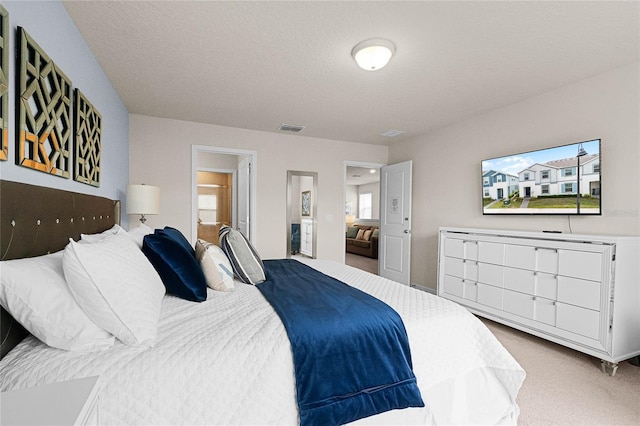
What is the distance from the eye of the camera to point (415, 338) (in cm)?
142

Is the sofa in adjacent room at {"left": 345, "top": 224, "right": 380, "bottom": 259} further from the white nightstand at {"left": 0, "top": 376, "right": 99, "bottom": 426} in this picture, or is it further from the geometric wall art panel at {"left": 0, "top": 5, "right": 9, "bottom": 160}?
the white nightstand at {"left": 0, "top": 376, "right": 99, "bottom": 426}

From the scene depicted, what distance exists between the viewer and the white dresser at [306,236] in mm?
4992

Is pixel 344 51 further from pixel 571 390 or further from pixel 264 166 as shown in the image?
pixel 571 390

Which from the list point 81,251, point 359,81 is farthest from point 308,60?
point 81,251

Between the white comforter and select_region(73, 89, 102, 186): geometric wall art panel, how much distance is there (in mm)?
1219

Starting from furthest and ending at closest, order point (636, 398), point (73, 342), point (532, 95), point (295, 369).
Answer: point (532, 95)
point (636, 398)
point (295, 369)
point (73, 342)

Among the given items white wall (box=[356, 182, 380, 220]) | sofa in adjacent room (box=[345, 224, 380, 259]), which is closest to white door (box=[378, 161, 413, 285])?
sofa in adjacent room (box=[345, 224, 380, 259])

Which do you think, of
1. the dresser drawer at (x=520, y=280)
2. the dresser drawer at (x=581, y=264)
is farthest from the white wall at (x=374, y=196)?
the dresser drawer at (x=581, y=264)

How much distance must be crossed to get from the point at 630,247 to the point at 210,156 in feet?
19.9

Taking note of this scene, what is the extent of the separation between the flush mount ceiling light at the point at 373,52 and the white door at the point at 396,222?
8.35 feet

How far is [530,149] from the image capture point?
3217 millimetres

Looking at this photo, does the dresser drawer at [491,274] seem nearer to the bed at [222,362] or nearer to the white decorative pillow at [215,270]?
the bed at [222,362]

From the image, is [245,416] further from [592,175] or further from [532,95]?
[532,95]

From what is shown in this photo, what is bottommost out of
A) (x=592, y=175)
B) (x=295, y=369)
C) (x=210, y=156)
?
(x=295, y=369)
